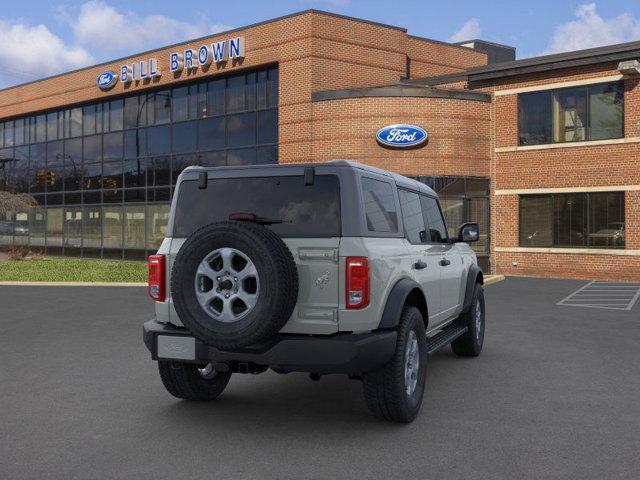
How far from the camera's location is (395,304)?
531cm

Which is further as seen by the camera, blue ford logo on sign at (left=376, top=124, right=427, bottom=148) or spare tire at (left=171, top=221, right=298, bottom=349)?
A: blue ford logo on sign at (left=376, top=124, right=427, bottom=148)

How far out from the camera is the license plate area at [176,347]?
5.23m

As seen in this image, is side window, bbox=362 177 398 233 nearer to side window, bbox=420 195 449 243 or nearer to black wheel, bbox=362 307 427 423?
black wheel, bbox=362 307 427 423

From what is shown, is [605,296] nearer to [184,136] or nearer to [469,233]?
[469,233]

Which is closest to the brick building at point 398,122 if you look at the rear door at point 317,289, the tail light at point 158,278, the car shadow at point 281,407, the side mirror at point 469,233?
the side mirror at point 469,233

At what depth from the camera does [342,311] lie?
504 cm

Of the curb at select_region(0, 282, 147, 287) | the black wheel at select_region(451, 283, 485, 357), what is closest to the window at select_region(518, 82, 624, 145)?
the curb at select_region(0, 282, 147, 287)

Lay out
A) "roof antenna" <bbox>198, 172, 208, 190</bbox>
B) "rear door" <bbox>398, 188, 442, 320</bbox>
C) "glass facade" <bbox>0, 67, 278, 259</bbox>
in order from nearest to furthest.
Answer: "roof antenna" <bbox>198, 172, 208, 190</bbox>, "rear door" <bbox>398, 188, 442, 320</bbox>, "glass facade" <bbox>0, 67, 278, 259</bbox>

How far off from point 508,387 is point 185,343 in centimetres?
334

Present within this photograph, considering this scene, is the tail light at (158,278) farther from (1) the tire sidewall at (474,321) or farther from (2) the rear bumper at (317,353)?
(1) the tire sidewall at (474,321)

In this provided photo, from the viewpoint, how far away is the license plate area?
523 cm

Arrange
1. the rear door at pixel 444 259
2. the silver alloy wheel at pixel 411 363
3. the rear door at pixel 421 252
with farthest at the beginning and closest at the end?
the rear door at pixel 444 259 < the rear door at pixel 421 252 < the silver alloy wheel at pixel 411 363

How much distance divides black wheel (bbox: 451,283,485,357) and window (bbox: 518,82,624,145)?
15122 mm

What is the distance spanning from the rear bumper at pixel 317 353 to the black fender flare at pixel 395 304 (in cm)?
8
